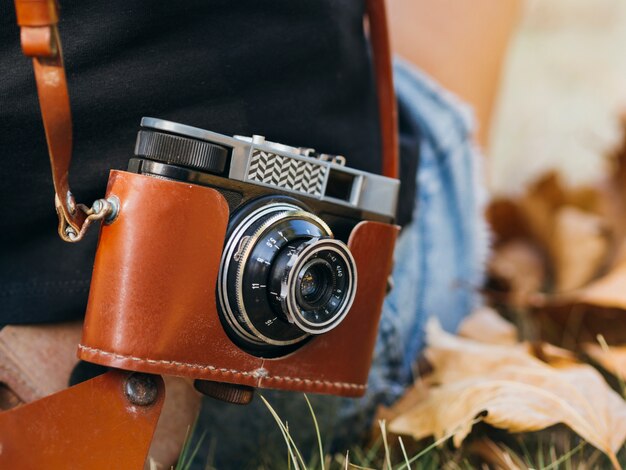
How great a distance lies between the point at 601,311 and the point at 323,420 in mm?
465

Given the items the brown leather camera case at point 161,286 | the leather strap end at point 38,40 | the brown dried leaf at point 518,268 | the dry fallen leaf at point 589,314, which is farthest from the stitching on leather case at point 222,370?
the brown dried leaf at point 518,268

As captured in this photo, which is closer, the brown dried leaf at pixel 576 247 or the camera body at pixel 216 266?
the camera body at pixel 216 266

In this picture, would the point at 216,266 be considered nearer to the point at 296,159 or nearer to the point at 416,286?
the point at 296,159

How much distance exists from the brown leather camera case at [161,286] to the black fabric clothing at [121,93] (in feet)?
0.34

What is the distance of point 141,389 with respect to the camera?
Answer: 2.26 ft

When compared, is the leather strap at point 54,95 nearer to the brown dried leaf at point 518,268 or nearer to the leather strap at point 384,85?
the leather strap at point 384,85

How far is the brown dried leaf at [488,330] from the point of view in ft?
3.65

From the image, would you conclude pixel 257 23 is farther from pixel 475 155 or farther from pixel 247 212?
pixel 475 155

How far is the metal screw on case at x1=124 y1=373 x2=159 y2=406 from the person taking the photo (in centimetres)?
69

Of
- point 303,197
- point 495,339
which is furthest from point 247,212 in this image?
point 495,339

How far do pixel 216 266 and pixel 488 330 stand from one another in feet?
1.82

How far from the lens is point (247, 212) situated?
707mm

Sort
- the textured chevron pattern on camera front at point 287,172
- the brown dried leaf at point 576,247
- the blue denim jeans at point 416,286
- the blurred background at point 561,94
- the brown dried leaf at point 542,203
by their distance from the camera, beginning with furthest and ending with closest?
the blurred background at point 561,94, the brown dried leaf at point 542,203, the brown dried leaf at point 576,247, the blue denim jeans at point 416,286, the textured chevron pattern on camera front at point 287,172

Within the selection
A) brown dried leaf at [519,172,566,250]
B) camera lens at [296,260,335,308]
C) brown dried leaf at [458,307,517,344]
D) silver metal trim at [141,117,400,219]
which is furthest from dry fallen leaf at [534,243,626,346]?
camera lens at [296,260,335,308]
